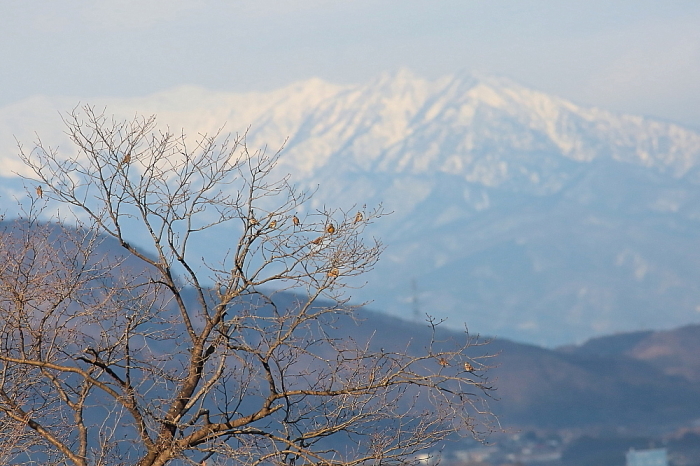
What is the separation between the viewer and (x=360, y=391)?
13.2m

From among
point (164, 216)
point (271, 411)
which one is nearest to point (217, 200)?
point (164, 216)

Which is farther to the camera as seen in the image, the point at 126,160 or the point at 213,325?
the point at 213,325

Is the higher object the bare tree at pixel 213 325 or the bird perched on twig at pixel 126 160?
the bird perched on twig at pixel 126 160

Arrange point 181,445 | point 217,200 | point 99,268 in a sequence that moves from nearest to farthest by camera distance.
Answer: point 181,445 → point 217,200 → point 99,268

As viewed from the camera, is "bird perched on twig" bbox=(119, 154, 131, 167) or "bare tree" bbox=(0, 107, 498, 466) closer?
"bare tree" bbox=(0, 107, 498, 466)

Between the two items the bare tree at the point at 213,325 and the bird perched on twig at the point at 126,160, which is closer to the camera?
the bare tree at the point at 213,325

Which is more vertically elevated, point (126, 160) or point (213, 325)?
point (126, 160)

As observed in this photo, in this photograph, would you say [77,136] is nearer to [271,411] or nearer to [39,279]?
[39,279]

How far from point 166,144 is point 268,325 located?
9.13 feet

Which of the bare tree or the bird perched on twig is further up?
the bird perched on twig

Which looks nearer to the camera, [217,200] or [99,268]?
[217,200]

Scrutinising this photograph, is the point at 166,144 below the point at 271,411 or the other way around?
the other way around

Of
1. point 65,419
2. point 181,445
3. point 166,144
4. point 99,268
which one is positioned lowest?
point 181,445

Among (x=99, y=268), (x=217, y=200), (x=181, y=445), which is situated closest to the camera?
(x=181, y=445)
